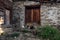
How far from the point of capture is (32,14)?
12.0 m

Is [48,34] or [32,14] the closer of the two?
[48,34]

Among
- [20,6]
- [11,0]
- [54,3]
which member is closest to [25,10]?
[20,6]

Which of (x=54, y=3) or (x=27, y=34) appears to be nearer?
(x=27, y=34)

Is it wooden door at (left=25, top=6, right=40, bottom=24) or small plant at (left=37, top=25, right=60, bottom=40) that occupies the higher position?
wooden door at (left=25, top=6, right=40, bottom=24)

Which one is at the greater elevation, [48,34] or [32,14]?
[32,14]

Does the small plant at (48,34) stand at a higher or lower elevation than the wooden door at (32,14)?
lower

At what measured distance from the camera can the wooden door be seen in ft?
39.0

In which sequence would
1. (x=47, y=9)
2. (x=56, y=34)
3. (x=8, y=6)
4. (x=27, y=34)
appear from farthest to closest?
(x=47, y=9) → (x=8, y=6) → (x=27, y=34) → (x=56, y=34)

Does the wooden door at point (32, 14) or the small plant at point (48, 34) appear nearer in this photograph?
the small plant at point (48, 34)

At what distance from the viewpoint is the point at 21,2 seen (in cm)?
1171

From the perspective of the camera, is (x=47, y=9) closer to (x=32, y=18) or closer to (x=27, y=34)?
(x=32, y=18)

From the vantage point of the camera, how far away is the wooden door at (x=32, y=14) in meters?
11.9

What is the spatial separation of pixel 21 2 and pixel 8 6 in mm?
1461

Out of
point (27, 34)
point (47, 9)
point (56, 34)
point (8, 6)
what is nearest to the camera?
point (56, 34)
